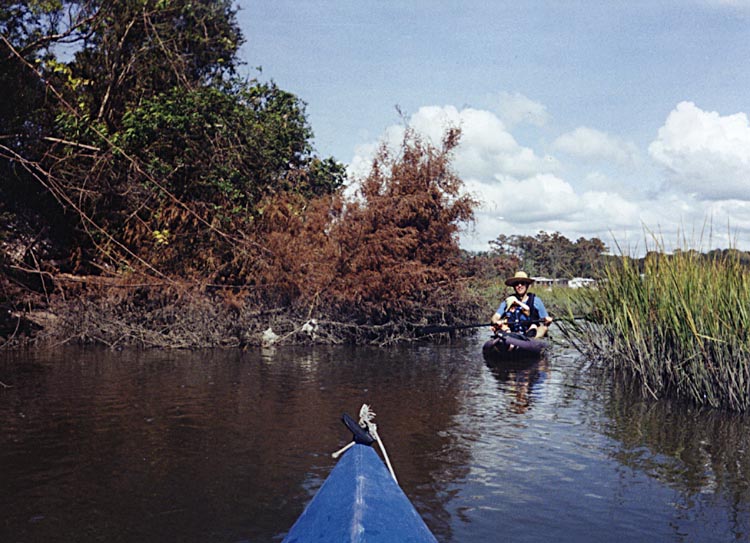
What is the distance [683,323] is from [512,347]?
5.21 meters

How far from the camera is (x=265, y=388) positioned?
13594 mm

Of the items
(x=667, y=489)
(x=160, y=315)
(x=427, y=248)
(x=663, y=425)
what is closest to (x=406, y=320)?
(x=427, y=248)

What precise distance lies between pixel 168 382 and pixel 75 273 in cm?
Answer: 666

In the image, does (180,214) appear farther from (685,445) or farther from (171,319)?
A: (685,445)

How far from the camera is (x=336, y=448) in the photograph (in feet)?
30.5

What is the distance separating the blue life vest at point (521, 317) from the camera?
54.6 feet

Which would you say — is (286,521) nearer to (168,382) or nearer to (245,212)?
(168,382)

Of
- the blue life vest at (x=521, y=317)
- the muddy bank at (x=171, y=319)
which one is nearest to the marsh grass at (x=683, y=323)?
the blue life vest at (x=521, y=317)

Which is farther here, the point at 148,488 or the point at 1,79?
the point at 1,79

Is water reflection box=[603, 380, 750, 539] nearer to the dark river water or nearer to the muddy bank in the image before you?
the dark river water

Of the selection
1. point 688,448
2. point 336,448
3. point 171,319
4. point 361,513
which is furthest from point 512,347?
point 361,513

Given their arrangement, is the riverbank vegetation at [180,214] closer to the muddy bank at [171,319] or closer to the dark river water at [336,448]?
the muddy bank at [171,319]

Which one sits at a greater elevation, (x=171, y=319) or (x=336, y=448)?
(x=171, y=319)

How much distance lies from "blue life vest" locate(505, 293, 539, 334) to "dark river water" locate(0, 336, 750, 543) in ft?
4.62
